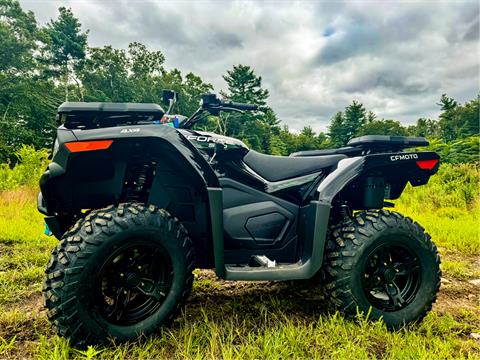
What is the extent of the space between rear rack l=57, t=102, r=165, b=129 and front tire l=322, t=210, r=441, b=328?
1.41 metres

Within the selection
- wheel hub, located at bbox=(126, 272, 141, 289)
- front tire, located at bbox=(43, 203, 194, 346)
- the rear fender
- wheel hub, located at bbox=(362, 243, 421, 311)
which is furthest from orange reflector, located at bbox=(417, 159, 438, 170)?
wheel hub, located at bbox=(126, 272, 141, 289)

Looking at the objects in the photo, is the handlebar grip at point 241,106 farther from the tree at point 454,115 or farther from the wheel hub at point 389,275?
the tree at point 454,115

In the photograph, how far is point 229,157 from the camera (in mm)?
2080

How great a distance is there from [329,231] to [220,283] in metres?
1.08

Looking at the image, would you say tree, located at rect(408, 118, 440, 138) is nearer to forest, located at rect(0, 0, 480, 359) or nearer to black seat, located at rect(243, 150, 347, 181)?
forest, located at rect(0, 0, 480, 359)

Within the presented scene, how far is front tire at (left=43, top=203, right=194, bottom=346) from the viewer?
57.8 inches

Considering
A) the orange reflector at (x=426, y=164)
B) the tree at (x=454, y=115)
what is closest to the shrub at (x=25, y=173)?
the orange reflector at (x=426, y=164)

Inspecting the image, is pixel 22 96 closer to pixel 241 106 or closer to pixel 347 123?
pixel 241 106

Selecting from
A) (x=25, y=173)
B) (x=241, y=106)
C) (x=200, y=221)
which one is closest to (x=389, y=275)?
(x=200, y=221)

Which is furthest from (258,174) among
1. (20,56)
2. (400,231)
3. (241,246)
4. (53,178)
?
(20,56)

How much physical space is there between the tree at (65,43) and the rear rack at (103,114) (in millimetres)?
31677

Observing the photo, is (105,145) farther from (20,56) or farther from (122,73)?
(122,73)

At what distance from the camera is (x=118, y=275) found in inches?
64.2

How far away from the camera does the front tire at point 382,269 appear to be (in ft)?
6.27
